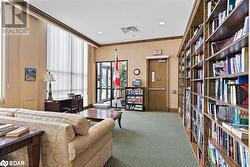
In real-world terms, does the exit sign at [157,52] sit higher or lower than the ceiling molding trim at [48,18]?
lower

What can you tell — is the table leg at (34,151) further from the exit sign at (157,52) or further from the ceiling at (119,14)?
the exit sign at (157,52)

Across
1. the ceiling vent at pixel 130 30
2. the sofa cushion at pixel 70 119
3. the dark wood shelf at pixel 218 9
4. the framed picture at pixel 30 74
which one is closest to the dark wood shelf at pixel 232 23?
the dark wood shelf at pixel 218 9

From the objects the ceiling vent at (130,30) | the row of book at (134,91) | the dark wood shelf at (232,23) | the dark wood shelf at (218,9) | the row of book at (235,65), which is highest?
the ceiling vent at (130,30)

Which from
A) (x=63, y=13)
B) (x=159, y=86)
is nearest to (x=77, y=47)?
(x=63, y=13)

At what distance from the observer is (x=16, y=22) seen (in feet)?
12.6

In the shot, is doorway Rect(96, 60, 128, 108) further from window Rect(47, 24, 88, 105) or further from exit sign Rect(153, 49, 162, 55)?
exit sign Rect(153, 49, 162, 55)

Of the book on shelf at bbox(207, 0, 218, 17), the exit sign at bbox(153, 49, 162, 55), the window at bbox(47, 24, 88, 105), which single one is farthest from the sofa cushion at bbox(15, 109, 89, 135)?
the exit sign at bbox(153, 49, 162, 55)

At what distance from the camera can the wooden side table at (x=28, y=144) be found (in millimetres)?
1198

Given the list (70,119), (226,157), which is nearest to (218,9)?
(226,157)

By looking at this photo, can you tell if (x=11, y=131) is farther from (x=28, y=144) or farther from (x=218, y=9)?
(x=218, y=9)

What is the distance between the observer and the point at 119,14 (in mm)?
4152

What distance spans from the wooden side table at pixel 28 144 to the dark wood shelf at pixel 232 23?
197cm

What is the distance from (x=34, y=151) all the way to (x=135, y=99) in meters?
5.18

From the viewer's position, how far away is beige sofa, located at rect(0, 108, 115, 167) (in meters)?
1.43
